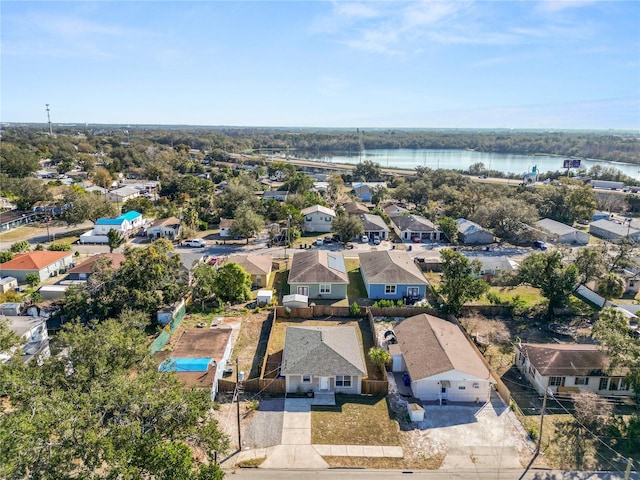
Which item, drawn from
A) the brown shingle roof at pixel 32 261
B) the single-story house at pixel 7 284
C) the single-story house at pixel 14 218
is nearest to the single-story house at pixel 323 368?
the single-story house at pixel 7 284

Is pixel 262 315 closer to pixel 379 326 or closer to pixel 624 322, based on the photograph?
pixel 379 326

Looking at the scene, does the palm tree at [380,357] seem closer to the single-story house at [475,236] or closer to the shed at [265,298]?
the shed at [265,298]

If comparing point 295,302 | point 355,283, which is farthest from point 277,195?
point 295,302

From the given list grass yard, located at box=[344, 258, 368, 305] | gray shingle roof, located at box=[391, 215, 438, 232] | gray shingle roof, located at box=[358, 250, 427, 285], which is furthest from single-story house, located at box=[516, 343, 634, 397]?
gray shingle roof, located at box=[391, 215, 438, 232]

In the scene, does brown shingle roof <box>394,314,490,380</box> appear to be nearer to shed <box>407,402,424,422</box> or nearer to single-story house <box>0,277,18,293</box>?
shed <box>407,402,424,422</box>

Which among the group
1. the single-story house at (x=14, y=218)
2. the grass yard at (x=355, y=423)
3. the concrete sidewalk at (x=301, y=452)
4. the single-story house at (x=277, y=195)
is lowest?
the concrete sidewalk at (x=301, y=452)
